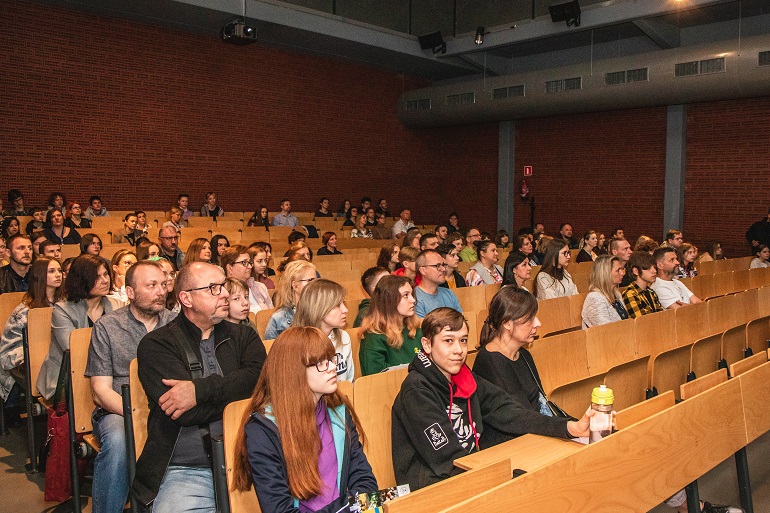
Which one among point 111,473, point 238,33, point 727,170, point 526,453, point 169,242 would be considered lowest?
point 111,473

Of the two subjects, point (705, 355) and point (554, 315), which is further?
point (554, 315)

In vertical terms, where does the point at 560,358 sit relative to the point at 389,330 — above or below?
below

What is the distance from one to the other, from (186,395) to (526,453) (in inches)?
47.2

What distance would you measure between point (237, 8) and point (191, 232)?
3520 millimetres

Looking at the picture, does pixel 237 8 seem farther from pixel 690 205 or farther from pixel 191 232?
pixel 690 205

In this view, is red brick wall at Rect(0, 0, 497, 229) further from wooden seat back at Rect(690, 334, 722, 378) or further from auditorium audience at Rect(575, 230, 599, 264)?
wooden seat back at Rect(690, 334, 722, 378)

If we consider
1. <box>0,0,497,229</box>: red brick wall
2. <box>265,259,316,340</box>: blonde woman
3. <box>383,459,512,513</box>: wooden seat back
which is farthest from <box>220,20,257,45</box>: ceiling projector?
<box>383,459,512,513</box>: wooden seat back

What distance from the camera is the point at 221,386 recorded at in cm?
243

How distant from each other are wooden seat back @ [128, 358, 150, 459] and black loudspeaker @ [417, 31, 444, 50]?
10872 millimetres

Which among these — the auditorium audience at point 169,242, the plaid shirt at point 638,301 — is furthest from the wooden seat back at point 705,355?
the auditorium audience at point 169,242

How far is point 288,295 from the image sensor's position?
3926 millimetres

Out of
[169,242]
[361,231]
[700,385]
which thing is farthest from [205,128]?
[700,385]

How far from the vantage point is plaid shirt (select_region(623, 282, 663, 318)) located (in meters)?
5.06

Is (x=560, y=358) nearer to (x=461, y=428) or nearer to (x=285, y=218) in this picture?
(x=461, y=428)
